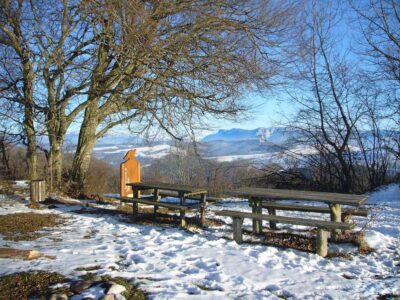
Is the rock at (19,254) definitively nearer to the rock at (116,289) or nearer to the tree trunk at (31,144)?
the rock at (116,289)

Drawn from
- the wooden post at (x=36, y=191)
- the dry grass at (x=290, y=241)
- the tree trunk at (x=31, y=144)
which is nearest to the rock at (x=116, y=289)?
the dry grass at (x=290, y=241)

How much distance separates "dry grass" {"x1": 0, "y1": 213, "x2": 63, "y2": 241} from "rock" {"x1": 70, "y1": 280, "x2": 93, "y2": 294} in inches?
104

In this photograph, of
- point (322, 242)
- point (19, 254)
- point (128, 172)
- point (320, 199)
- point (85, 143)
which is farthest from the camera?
point (85, 143)

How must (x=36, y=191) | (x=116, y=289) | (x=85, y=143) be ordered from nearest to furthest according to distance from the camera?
(x=116, y=289)
(x=36, y=191)
(x=85, y=143)

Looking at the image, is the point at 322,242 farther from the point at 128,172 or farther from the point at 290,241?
the point at 128,172

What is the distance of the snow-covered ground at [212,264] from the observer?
380 cm

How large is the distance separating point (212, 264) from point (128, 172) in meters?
5.80

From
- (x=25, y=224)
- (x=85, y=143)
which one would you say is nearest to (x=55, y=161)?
(x=85, y=143)

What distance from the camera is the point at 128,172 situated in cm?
992

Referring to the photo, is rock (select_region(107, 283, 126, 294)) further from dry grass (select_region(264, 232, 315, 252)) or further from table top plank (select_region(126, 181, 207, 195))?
table top plank (select_region(126, 181, 207, 195))

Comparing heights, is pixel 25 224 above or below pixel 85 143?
below

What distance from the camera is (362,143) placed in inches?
618

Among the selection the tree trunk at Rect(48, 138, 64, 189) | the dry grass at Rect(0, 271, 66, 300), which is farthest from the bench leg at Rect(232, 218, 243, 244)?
the tree trunk at Rect(48, 138, 64, 189)

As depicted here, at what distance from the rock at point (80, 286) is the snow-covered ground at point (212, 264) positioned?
1.09 feet
